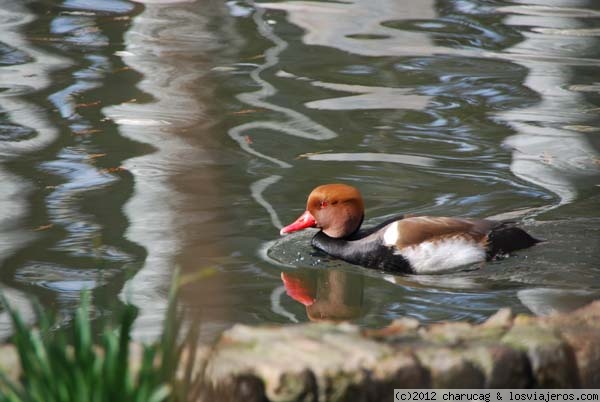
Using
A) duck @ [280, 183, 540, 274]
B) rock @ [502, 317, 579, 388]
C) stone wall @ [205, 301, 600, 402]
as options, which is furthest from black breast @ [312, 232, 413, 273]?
rock @ [502, 317, 579, 388]

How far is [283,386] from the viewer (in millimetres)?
A: 3566

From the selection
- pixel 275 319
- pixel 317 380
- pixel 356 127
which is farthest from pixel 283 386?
pixel 356 127

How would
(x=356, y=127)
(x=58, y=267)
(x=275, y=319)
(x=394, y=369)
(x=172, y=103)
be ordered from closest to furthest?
1. (x=394, y=369)
2. (x=275, y=319)
3. (x=58, y=267)
4. (x=356, y=127)
5. (x=172, y=103)

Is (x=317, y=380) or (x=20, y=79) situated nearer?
(x=317, y=380)

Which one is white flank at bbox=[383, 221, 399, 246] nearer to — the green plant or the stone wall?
the stone wall

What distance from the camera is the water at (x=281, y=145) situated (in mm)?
6688

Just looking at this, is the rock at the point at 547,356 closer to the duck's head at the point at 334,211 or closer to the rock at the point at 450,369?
the rock at the point at 450,369

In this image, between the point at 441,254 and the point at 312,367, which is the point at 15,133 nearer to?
the point at 441,254

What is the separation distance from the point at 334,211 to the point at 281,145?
2.45 metres

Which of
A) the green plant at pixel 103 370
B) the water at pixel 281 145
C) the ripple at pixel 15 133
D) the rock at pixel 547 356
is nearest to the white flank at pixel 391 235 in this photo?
the water at pixel 281 145

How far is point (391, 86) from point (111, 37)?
12.7 ft

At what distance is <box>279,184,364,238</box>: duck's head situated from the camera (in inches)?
290

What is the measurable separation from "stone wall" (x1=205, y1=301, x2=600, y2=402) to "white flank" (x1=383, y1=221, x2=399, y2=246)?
3061 millimetres

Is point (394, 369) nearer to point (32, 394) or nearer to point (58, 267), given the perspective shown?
point (32, 394)
